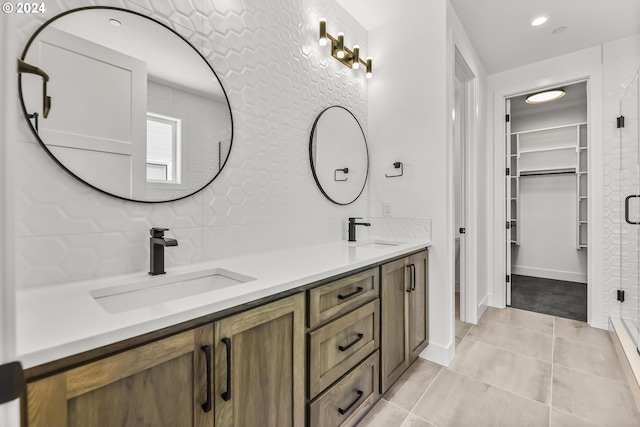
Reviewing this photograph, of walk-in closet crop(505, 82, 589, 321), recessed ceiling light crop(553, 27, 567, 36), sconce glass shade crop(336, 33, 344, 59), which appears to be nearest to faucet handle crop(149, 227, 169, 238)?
sconce glass shade crop(336, 33, 344, 59)

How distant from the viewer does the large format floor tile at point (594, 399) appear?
5.16 feet

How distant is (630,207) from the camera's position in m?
2.49

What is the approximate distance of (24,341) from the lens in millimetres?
566

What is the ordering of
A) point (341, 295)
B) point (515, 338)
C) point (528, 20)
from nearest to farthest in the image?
point (341, 295)
point (528, 20)
point (515, 338)

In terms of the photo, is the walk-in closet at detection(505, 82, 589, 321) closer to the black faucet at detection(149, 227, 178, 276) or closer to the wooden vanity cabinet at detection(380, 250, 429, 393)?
the wooden vanity cabinet at detection(380, 250, 429, 393)

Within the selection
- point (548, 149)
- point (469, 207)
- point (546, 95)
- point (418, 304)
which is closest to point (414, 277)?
point (418, 304)

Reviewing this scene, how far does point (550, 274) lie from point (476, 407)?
3.76 metres

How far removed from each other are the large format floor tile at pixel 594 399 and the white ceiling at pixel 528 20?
270 cm

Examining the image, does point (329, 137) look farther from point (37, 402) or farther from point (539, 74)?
point (539, 74)

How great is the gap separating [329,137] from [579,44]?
2.66 metres

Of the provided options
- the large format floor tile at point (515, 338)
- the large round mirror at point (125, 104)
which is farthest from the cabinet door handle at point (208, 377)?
the large format floor tile at point (515, 338)

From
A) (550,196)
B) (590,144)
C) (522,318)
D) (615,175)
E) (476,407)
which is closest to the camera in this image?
(476,407)

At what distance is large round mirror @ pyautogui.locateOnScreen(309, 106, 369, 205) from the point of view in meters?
2.05

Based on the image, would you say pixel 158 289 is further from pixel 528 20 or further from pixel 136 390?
pixel 528 20
